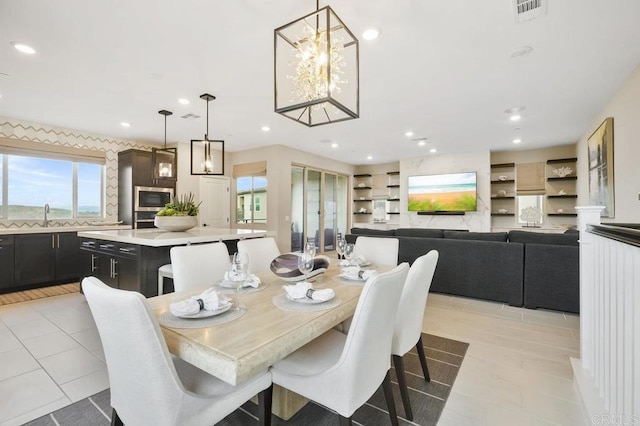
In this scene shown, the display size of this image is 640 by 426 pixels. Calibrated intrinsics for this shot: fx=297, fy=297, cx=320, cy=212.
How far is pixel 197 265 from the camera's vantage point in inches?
82.9

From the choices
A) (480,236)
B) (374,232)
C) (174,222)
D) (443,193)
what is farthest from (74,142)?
(443,193)

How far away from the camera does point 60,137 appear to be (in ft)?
16.7

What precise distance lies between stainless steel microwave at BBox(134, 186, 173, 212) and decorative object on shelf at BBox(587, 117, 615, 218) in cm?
687

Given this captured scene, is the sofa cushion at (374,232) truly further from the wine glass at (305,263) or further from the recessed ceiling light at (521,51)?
the wine glass at (305,263)

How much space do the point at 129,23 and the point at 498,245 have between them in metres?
4.41

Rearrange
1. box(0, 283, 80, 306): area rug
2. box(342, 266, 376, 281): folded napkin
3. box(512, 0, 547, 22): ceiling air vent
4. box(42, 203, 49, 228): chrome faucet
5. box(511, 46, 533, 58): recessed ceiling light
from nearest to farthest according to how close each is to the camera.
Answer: box(342, 266, 376, 281): folded napkin → box(512, 0, 547, 22): ceiling air vent → box(511, 46, 533, 58): recessed ceiling light → box(0, 283, 80, 306): area rug → box(42, 203, 49, 228): chrome faucet

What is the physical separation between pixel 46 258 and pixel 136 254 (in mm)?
2838

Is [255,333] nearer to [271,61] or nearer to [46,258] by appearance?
[271,61]

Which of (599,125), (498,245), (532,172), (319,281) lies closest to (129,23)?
(319,281)

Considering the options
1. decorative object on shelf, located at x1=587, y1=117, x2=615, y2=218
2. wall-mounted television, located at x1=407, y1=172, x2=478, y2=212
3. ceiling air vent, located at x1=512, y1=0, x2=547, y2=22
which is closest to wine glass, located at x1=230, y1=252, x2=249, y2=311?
ceiling air vent, located at x1=512, y1=0, x2=547, y2=22

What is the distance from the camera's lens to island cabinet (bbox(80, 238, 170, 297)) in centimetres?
291

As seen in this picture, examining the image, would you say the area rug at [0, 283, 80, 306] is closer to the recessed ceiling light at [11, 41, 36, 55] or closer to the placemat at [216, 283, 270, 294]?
the recessed ceiling light at [11, 41, 36, 55]

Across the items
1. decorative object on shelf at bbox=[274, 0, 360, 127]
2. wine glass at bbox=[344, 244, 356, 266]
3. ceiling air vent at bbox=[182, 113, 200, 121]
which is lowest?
wine glass at bbox=[344, 244, 356, 266]

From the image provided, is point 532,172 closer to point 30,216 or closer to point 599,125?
point 599,125
